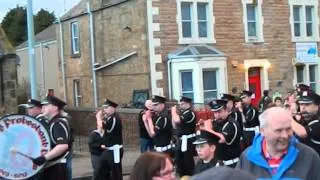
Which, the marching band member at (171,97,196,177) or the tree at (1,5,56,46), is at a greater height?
the tree at (1,5,56,46)

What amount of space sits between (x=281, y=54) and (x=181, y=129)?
16.2 m

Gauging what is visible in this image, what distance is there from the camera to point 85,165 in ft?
53.5

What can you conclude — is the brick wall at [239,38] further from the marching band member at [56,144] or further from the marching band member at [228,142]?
the marching band member at [56,144]

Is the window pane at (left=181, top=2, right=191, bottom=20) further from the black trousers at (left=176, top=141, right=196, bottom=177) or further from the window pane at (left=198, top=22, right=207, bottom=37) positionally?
the black trousers at (left=176, top=141, right=196, bottom=177)

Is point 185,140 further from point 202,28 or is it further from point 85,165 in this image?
point 202,28

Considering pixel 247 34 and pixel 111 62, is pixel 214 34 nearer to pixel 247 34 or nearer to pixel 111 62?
pixel 247 34

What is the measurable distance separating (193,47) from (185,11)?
162 cm

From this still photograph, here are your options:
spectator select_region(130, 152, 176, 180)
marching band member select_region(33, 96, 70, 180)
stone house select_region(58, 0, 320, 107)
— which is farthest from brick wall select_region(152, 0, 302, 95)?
spectator select_region(130, 152, 176, 180)

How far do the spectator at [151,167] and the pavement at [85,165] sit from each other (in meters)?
10.5

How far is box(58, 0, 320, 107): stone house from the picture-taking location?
24125 mm

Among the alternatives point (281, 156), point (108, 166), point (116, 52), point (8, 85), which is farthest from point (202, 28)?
point (281, 156)

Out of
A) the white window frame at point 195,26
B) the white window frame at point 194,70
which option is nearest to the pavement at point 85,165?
the white window frame at point 194,70

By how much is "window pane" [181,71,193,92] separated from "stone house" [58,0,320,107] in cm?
4

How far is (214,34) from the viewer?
25469 mm
